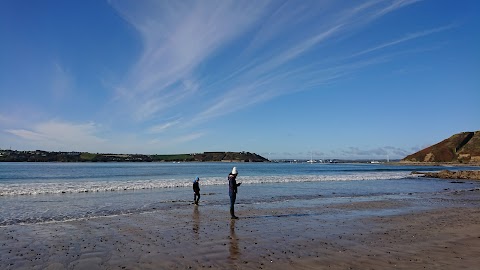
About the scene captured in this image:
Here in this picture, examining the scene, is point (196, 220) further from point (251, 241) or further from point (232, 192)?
point (251, 241)

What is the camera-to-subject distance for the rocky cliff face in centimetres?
15396

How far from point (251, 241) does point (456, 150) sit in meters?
181

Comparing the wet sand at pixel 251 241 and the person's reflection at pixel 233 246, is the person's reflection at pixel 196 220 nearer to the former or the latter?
the wet sand at pixel 251 241

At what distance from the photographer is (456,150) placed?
164m

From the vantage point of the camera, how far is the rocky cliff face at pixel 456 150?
505 ft

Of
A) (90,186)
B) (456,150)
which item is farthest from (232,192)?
(456,150)

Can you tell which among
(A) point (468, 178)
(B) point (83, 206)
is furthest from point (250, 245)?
(A) point (468, 178)

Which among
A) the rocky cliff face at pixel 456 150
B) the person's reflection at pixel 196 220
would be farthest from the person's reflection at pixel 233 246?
the rocky cliff face at pixel 456 150

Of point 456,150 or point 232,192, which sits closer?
point 232,192

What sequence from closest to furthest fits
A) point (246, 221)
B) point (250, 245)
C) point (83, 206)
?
point (250, 245)
point (246, 221)
point (83, 206)

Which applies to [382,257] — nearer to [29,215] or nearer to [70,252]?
[70,252]

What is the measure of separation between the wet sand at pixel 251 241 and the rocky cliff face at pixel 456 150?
158 m

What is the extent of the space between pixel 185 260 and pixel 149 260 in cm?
92

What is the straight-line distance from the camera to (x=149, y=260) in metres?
9.25
